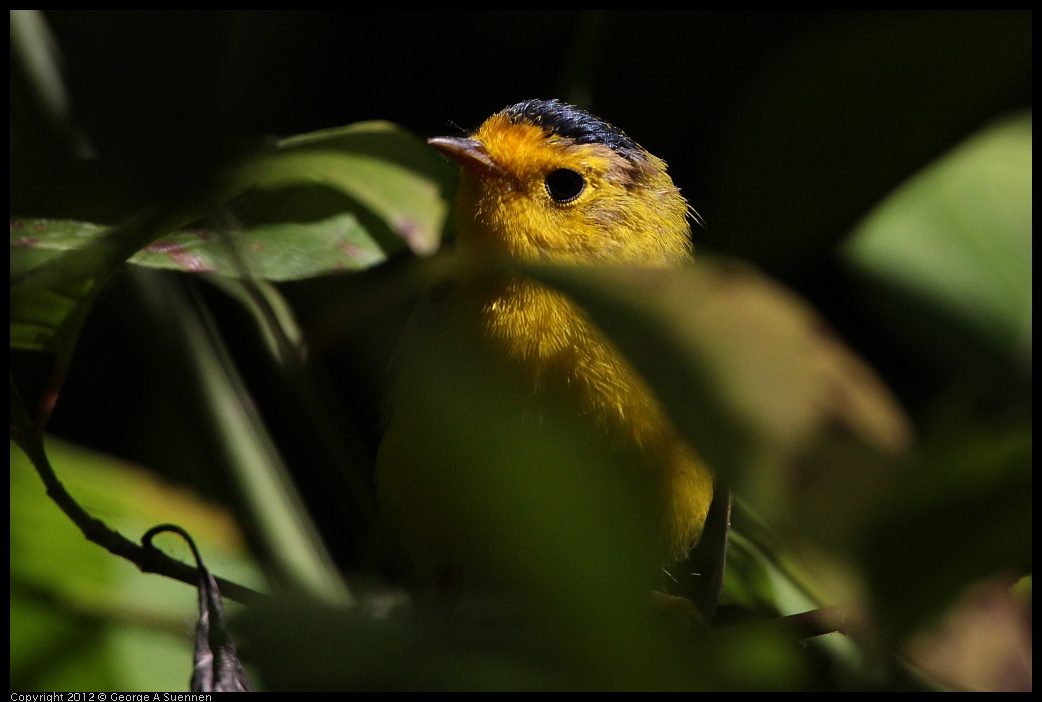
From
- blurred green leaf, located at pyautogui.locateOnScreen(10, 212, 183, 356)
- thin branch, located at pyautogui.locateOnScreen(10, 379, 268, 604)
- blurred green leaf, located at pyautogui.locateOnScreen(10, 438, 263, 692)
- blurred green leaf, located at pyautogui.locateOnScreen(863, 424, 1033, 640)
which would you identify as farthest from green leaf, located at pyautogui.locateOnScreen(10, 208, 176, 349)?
blurred green leaf, located at pyautogui.locateOnScreen(863, 424, 1033, 640)

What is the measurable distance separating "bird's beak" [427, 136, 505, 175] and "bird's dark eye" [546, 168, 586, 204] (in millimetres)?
115

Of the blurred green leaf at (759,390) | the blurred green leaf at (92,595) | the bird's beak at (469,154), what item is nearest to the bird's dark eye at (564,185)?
the bird's beak at (469,154)

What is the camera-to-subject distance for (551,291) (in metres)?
1.92

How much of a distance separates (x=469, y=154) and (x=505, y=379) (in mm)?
1300

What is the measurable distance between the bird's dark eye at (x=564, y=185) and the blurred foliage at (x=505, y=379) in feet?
0.91

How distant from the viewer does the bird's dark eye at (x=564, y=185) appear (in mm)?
2105

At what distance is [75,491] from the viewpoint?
1771 millimetres

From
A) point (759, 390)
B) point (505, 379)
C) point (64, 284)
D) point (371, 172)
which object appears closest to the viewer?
point (759, 390)

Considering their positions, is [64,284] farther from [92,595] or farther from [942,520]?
[942,520]

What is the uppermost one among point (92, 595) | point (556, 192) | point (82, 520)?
point (556, 192)

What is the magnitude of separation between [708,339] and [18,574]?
1.39m

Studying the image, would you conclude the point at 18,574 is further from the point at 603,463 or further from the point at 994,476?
the point at 994,476

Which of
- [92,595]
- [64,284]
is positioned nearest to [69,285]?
[64,284]

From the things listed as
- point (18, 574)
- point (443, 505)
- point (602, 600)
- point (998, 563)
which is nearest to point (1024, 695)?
point (998, 563)
